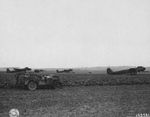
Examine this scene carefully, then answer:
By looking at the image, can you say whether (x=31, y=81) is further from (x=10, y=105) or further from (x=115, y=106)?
(x=115, y=106)

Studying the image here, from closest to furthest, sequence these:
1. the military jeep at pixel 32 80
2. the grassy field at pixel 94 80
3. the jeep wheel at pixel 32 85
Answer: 1. the jeep wheel at pixel 32 85
2. the military jeep at pixel 32 80
3. the grassy field at pixel 94 80

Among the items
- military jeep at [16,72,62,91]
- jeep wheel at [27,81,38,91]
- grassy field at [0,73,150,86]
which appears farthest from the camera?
grassy field at [0,73,150,86]

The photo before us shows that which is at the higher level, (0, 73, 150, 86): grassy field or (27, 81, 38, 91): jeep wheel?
(27, 81, 38, 91): jeep wheel

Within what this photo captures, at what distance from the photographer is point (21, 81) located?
18969 mm

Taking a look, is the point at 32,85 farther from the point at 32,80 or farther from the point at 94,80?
the point at 94,80

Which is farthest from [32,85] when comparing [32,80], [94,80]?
[94,80]

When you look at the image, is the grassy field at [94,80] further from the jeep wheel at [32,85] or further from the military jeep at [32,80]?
the jeep wheel at [32,85]

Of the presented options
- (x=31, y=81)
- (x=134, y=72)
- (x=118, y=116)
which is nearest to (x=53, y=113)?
(x=118, y=116)

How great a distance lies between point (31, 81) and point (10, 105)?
698 cm

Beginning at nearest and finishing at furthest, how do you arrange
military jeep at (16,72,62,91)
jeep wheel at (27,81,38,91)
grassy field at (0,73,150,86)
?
jeep wheel at (27,81,38,91) → military jeep at (16,72,62,91) → grassy field at (0,73,150,86)

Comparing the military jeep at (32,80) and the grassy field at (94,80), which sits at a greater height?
the military jeep at (32,80)

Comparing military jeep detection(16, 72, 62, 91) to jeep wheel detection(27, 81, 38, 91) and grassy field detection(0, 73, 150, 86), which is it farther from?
grassy field detection(0, 73, 150, 86)

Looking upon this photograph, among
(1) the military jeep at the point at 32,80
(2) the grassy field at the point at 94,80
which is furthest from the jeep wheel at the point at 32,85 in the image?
A: (2) the grassy field at the point at 94,80

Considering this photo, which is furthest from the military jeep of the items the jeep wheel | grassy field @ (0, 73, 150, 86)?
grassy field @ (0, 73, 150, 86)
